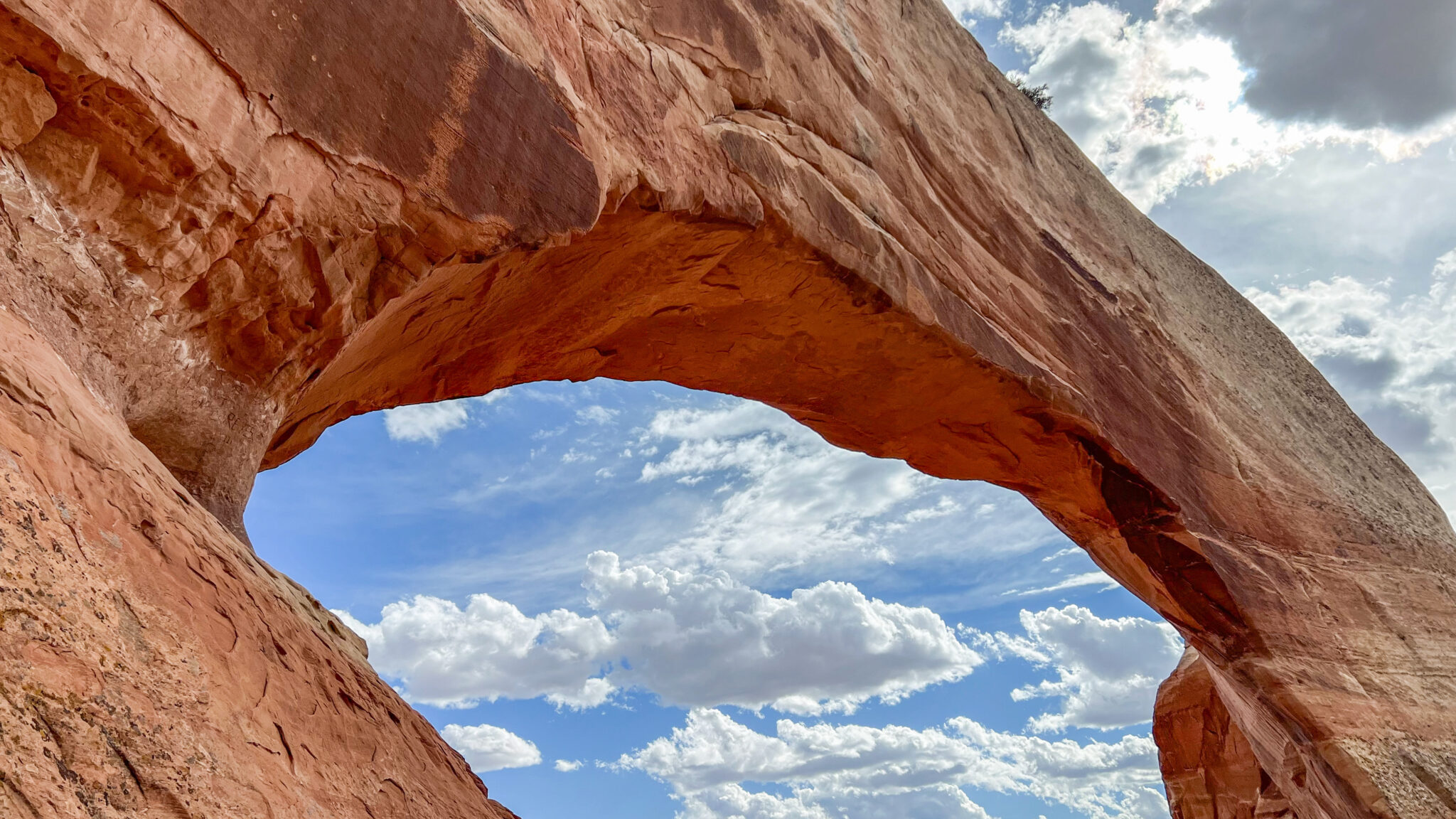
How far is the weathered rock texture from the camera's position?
8.76ft

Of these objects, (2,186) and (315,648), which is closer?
(2,186)

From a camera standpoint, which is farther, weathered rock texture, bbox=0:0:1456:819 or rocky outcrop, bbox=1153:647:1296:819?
rocky outcrop, bbox=1153:647:1296:819

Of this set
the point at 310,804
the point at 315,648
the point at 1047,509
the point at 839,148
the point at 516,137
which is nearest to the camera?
the point at 310,804

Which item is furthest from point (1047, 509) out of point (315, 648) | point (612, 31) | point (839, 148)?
point (315, 648)

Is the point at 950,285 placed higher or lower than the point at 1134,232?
lower

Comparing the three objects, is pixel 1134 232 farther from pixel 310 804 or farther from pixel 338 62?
pixel 310 804

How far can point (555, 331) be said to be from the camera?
23.7 feet

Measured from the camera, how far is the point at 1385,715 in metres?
8.77

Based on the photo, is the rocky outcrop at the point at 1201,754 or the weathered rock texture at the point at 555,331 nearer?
the weathered rock texture at the point at 555,331

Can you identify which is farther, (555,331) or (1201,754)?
(1201,754)

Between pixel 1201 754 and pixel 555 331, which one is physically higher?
pixel 555 331

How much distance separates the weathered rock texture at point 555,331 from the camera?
8.76 ft

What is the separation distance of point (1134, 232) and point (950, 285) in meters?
4.92

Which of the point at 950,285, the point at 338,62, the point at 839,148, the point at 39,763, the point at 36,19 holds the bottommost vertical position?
the point at 39,763
